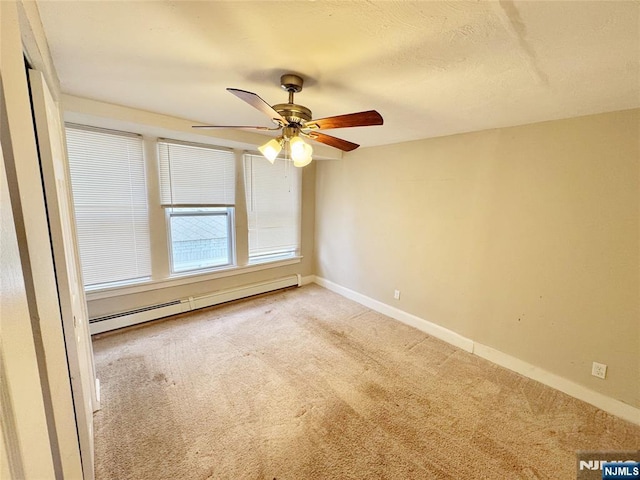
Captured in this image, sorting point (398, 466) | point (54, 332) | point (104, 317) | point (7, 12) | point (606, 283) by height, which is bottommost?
point (398, 466)

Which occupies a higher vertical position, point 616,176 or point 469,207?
point 616,176

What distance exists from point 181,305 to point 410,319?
285cm

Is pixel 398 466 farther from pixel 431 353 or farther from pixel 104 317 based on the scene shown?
pixel 104 317

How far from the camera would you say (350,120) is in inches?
60.4

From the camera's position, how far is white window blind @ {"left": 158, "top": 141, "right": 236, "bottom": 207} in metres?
3.10

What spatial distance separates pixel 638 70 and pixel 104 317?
4544 millimetres

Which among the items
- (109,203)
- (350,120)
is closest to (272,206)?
(109,203)

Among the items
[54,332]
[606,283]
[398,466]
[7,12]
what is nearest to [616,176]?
[606,283]

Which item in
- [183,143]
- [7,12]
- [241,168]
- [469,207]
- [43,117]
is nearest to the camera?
[7,12]

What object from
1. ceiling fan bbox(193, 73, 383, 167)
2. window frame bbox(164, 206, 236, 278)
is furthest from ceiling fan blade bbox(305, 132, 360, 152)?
window frame bbox(164, 206, 236, 278)

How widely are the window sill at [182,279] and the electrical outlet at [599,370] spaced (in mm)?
3557

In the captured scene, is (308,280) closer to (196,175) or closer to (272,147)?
(196,175)

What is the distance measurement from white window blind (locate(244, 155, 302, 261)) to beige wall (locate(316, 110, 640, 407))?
1203 mm

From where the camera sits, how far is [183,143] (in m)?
3.14
